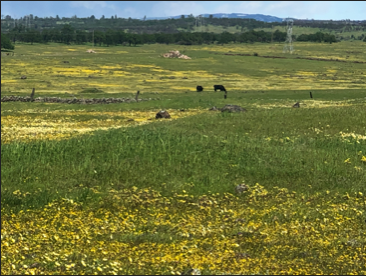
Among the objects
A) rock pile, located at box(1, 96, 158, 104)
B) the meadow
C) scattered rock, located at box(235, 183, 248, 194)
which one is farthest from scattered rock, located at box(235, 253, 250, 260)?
rock pile, located at box(1, 96, 158, 104)

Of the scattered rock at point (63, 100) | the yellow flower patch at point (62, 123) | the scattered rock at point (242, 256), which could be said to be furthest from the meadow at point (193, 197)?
the scattered rock at point (63, 100)

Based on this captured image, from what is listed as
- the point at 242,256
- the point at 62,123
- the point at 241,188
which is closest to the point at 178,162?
the point at 241,188

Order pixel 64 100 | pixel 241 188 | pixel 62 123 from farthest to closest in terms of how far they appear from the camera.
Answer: pixel 64 100, pixel 62 123, pixel 241 188

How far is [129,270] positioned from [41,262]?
2.77 meters

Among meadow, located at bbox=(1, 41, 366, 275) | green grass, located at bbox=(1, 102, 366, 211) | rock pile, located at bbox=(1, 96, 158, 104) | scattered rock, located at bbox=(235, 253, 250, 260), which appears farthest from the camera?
rock pile, located at bbox=(1, 96, 158, 104)

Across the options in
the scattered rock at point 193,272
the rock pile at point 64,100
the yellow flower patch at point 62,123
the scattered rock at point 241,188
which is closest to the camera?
the scattered rock at point 193,272

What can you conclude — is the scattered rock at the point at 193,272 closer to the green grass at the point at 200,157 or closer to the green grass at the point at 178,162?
the green grass at the point at 178,162

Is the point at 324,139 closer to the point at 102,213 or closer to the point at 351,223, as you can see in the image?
the point at 351,223

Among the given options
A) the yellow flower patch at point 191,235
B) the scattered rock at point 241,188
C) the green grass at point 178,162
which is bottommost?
the yellow flower patch at point 191,235

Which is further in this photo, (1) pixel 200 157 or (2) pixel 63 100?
(2) pixel 63 100

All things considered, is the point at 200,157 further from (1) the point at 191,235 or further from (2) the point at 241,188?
(1) the point at 191,235

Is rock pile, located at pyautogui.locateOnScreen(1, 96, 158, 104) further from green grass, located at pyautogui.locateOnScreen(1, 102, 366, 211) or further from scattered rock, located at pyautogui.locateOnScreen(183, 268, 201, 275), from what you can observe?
scattered rock, located at pyautogui.locateOnScreen(183, 268, 201, 275)

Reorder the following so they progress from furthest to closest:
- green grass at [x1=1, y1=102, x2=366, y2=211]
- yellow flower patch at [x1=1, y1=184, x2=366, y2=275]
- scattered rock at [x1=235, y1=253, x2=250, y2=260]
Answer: green grass at [x1=1, y1=102, x2=366, y2=211] → scattered rock at [x1=235, y1=253, x2=250, y2=260] → yellow flower patch at [x1=1, y1=184, x2=366, y2=275]

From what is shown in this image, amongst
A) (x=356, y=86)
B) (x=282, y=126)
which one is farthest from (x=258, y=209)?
(x=356, y=86)
